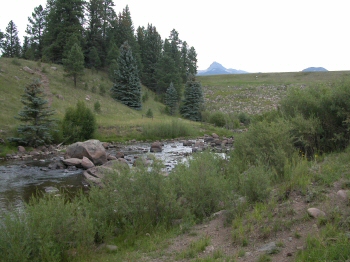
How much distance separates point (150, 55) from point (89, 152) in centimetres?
5258

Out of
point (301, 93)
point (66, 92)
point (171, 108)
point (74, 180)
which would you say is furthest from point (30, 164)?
point (171, 108)

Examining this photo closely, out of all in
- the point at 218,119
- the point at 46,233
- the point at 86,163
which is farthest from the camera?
the point at 218,119

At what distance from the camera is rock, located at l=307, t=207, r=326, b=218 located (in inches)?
235

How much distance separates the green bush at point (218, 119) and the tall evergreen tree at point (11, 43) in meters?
40.4

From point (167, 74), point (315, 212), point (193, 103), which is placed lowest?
point (315, 212)

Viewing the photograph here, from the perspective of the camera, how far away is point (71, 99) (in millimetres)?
40625

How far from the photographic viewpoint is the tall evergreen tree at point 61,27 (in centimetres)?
5266

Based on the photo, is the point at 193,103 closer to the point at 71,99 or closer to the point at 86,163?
the point at 71,99

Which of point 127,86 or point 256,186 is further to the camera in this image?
point 127,86

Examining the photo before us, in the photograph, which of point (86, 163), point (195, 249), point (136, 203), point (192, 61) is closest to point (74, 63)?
point (86, 163)

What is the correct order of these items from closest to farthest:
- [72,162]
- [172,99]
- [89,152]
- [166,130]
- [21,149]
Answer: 1. [72,162]
2. [89,152]
3. [21,149]
4. [166,130]
5. [172,99]

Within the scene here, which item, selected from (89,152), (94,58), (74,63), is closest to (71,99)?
(74,63)

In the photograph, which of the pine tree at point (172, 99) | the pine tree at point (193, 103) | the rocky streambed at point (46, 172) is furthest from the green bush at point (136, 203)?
the pine tree at point (172, 99)

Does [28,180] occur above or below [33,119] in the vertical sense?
below
